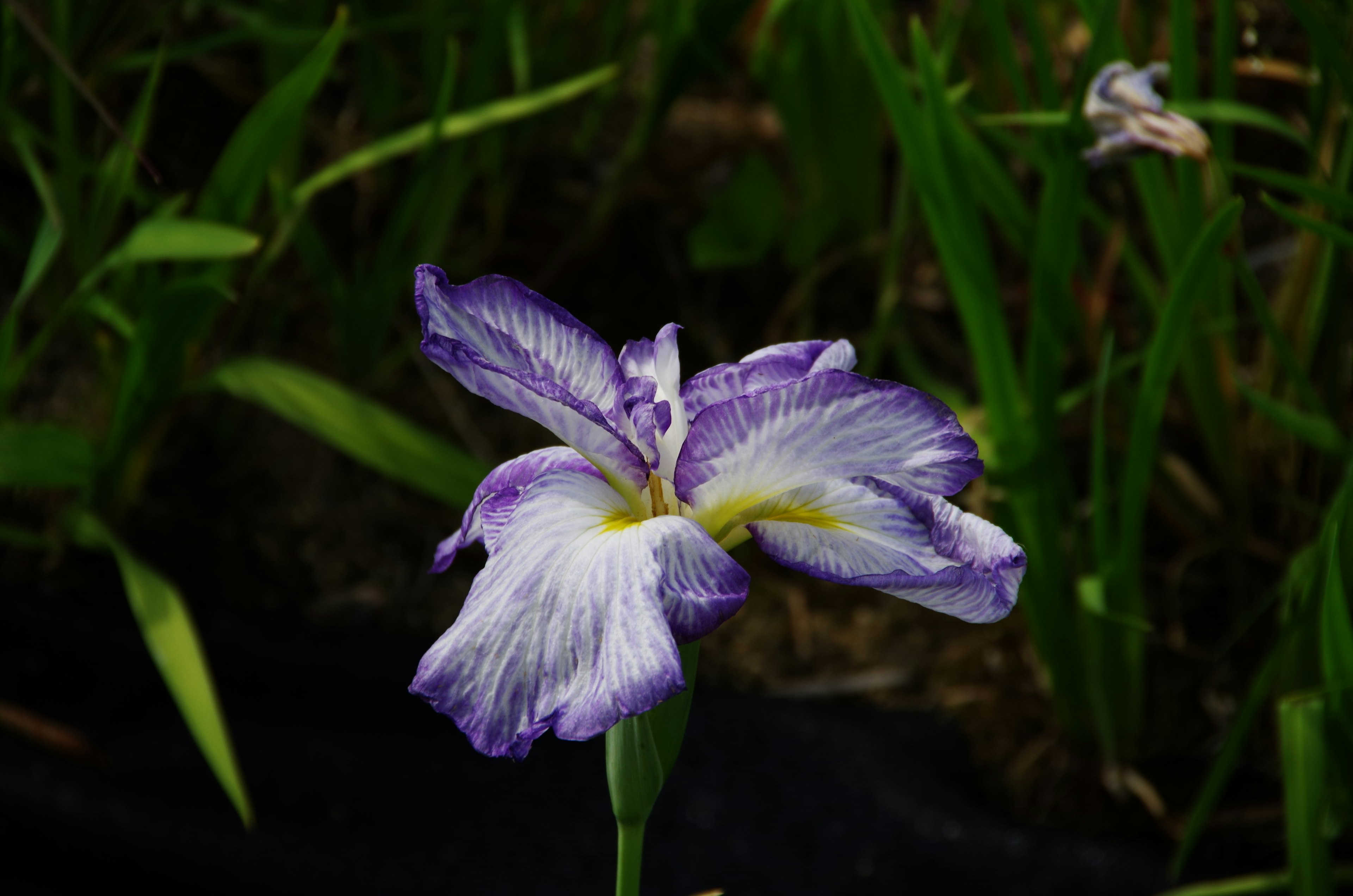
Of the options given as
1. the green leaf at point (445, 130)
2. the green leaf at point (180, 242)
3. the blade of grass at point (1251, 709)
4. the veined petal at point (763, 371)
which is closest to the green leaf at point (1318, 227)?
the blade of grass at point (1251, 709)

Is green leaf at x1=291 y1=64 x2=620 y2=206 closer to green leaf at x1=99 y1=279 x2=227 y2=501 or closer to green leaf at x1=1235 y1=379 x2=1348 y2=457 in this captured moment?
green leaf at x1=99 y1=279 x2=227 y2=501

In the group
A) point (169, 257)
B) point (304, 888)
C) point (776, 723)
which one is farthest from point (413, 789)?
point (169, 257)

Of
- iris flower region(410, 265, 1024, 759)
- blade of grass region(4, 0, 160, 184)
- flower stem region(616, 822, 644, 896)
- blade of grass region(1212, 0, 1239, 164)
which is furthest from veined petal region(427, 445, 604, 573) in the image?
blade of grass region(1212, 0, 1239, 164)

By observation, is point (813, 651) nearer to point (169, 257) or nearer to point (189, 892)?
point (189, 892)

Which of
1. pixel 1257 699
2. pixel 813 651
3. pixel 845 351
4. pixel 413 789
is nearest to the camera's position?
pixel 845 351

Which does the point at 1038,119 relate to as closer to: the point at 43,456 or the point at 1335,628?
the point at 1335,628

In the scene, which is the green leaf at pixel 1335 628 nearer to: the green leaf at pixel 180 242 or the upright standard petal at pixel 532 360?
the upright standard petal at pixel 532 360
